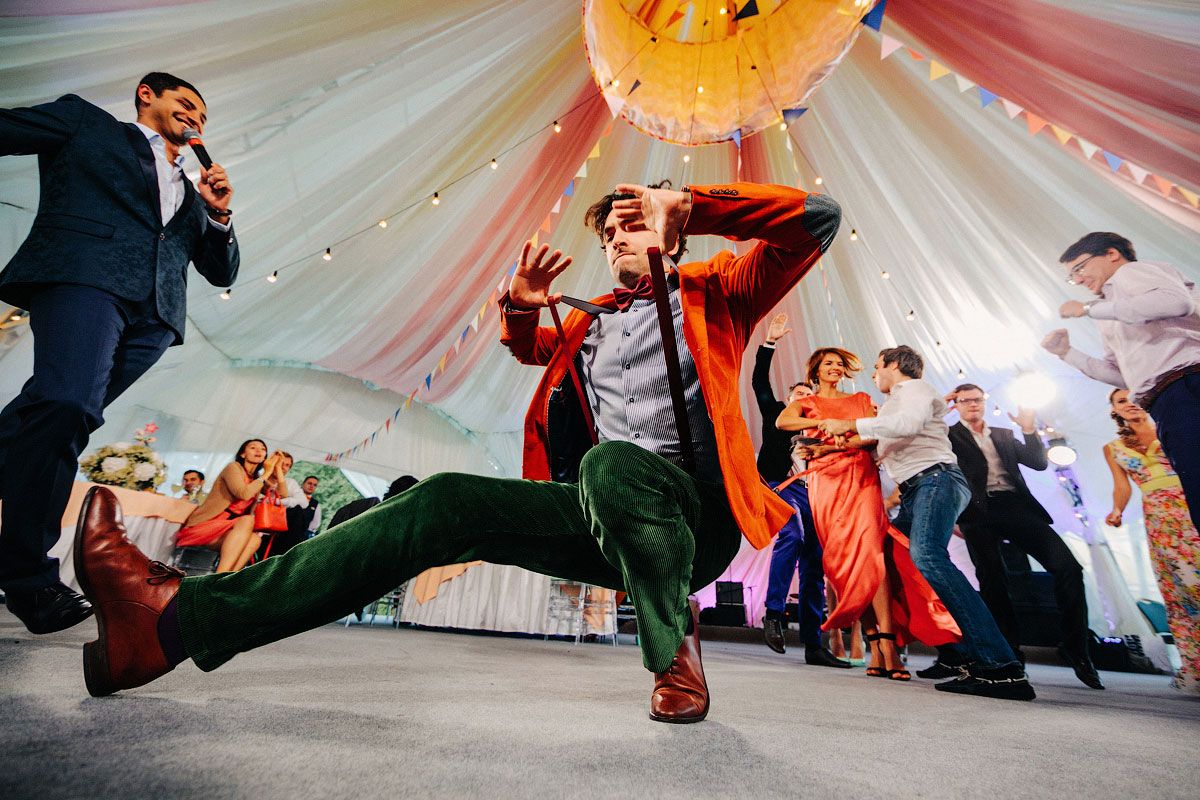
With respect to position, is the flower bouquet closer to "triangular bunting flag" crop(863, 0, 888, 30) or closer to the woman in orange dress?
the woman in orange dress

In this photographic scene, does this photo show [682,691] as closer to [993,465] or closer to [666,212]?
[666,212]

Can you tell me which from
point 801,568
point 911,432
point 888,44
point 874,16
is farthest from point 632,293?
point 888,44

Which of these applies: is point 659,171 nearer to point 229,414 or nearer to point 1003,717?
point 1003,717

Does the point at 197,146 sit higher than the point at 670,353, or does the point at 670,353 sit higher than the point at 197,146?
the point at 197,146

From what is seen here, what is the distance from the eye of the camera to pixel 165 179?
168cm

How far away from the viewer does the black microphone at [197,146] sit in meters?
1.69

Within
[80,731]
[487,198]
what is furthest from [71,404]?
[487,198]

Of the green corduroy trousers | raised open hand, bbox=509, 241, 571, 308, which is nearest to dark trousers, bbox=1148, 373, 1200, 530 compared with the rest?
the green corduroy trousers

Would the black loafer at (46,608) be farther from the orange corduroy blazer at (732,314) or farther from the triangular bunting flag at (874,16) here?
the triangular bunting flag at (874,16)

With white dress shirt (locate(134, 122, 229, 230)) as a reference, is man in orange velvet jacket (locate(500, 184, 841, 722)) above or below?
below

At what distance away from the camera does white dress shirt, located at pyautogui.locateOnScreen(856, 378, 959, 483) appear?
7.45ft

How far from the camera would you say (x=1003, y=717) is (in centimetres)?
134

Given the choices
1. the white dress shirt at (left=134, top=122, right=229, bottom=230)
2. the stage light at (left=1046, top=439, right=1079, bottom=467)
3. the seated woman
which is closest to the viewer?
the white dress shirt at (left=134, top=122, right=229, bottom=230)

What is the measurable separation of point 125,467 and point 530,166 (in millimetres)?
3605
